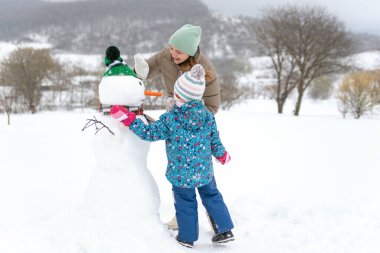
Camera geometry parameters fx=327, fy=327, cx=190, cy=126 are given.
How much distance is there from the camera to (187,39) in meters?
2.20

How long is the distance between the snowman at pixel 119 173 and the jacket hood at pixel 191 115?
1.21 feet

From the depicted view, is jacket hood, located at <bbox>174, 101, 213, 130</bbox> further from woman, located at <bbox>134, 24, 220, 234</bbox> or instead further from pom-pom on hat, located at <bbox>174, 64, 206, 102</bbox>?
woman, located at <bbox>134, 24, 220, 234</bbox>

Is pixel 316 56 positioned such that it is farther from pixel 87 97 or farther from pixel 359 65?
pixel 87 97

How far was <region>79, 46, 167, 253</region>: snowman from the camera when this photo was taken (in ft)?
7.06

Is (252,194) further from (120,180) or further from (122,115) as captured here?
(122,115)

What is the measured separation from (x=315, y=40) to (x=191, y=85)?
1636 centimetres

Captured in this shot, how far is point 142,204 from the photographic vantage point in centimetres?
224

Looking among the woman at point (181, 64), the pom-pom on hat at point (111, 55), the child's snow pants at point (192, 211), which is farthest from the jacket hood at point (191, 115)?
the pom-pom on hat at point (111, 55)

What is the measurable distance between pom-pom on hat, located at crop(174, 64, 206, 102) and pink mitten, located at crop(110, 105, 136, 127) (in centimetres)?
33

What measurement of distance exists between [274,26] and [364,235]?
16274 mm

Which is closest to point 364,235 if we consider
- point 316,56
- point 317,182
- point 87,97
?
point 317,182

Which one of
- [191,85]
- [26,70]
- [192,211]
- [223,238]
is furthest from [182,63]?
[26,70]

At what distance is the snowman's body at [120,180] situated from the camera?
2148 mm

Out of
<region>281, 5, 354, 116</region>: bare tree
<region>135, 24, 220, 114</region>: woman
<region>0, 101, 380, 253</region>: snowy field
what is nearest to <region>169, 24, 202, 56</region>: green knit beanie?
<region>135, 24, 220, 114</region>: woman
